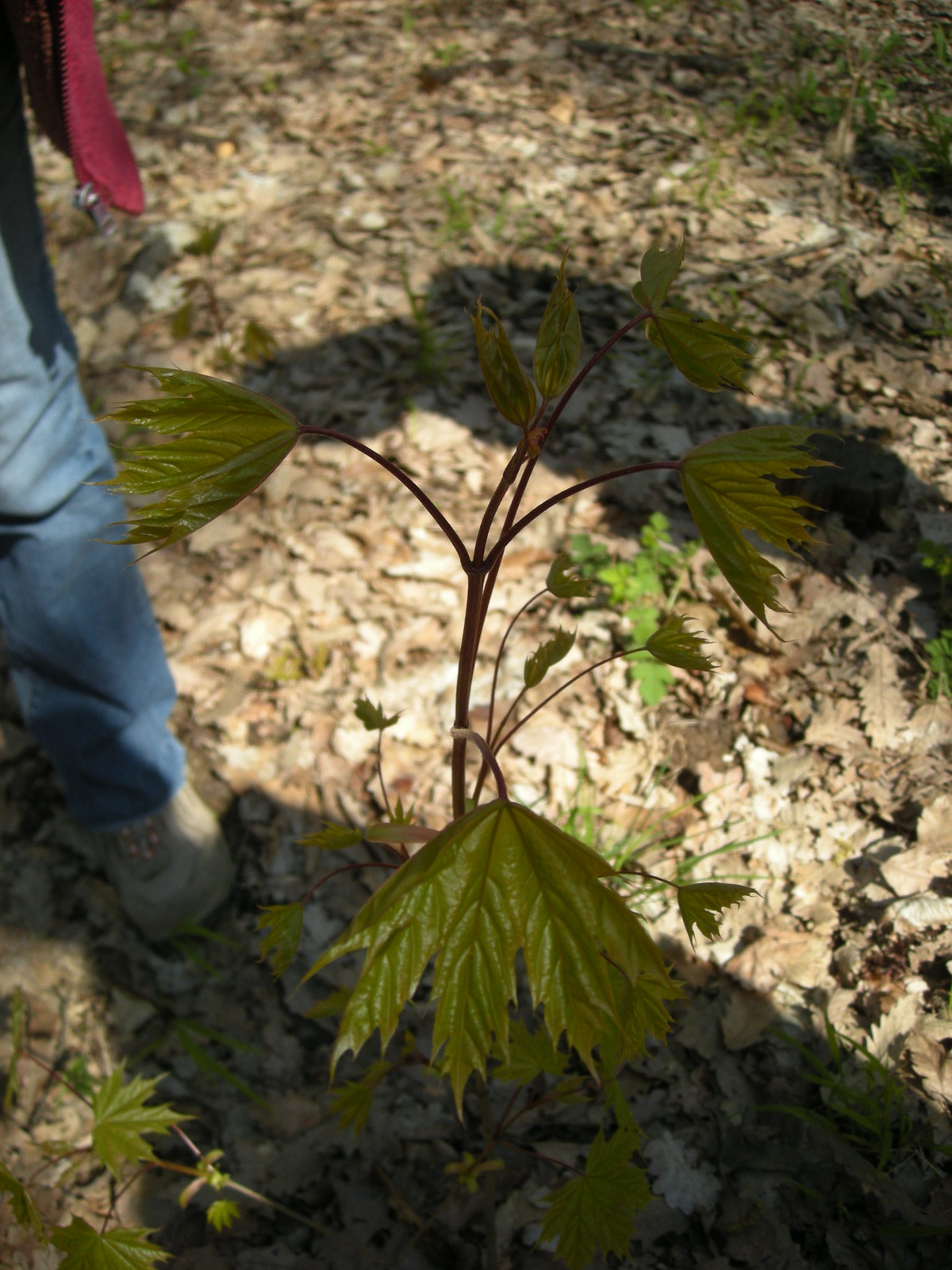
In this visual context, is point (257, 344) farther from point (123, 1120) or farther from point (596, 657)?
point (123, 1120)

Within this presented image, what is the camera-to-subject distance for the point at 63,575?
1684mm

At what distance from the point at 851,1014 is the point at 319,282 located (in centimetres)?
289

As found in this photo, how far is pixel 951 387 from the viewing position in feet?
6.23

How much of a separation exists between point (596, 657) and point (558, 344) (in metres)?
1.46

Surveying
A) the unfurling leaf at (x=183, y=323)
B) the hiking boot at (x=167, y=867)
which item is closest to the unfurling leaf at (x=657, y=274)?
the hiking boot at (x=167, y=867)

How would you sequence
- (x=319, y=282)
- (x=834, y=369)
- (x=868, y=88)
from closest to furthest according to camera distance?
(x=868, y=88), (x=834, y=369), (x=319, y=282)

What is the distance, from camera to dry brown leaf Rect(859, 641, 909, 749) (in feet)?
5.88

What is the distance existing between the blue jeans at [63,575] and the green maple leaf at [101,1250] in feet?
3.15

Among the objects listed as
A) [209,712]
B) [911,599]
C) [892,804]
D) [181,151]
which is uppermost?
[181,151]

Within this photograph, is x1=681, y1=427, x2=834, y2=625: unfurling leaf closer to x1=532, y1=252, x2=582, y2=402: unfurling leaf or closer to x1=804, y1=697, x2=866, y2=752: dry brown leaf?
x1=532, y1=252, x2=582, y2=402: unfurling leaf

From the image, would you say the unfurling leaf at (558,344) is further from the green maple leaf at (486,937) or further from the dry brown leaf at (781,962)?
the dry brown leaf at (781,962)

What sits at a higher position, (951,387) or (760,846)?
(951,387)

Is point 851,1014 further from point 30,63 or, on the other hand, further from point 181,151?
point 181,151

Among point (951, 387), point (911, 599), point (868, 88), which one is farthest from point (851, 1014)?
point (868, 88)
